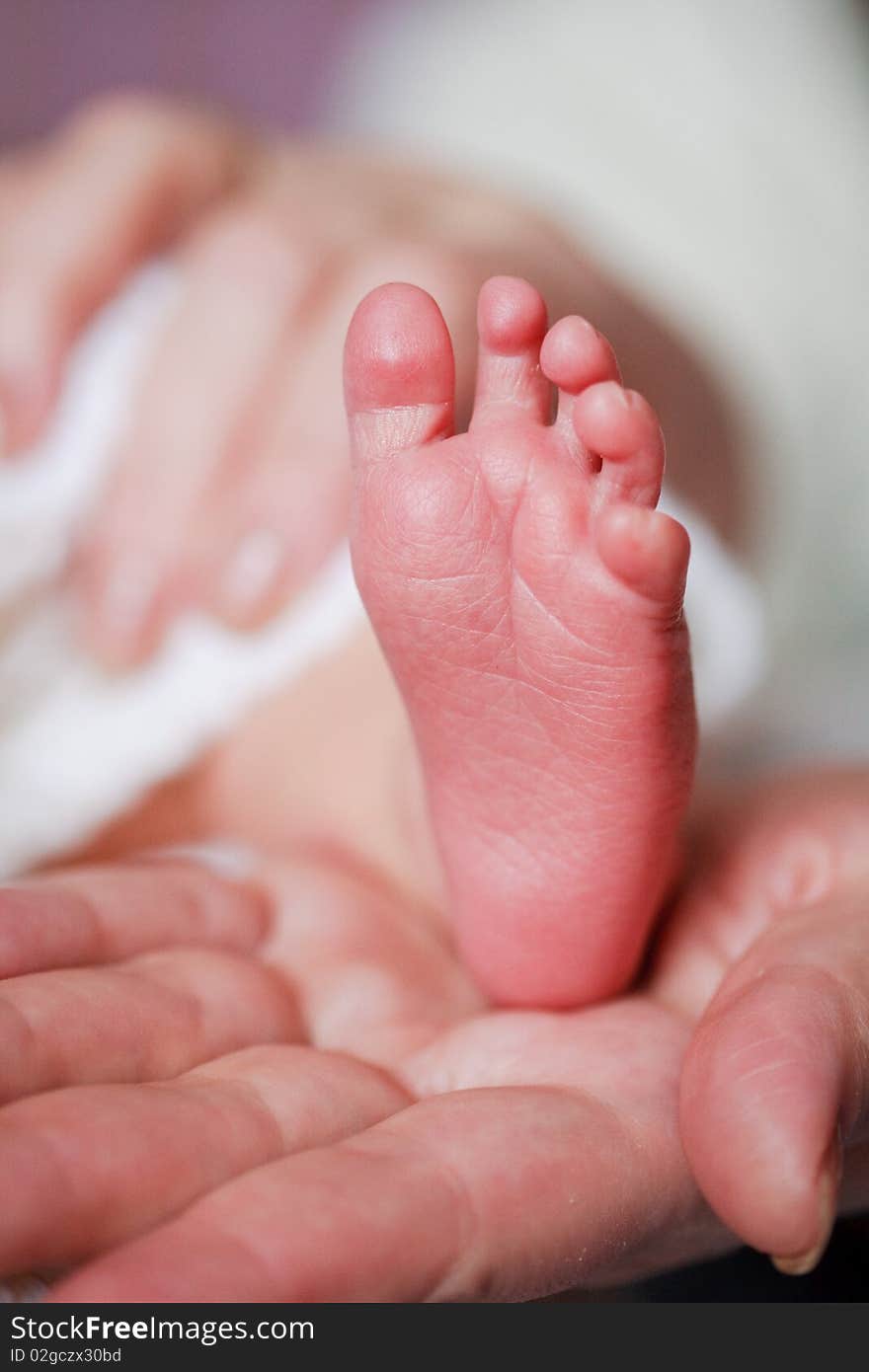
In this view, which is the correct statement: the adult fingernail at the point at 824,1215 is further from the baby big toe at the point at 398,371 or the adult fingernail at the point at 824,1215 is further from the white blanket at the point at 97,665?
the white blanket at the point at 97,665

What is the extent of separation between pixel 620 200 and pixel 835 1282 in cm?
108

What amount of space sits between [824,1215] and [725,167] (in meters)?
1.26

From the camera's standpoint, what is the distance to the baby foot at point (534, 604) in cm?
53

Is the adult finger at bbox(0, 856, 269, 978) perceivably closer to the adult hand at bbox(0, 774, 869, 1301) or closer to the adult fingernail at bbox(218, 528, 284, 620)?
the adult hand at bbox(0, 774, 869, 1301)

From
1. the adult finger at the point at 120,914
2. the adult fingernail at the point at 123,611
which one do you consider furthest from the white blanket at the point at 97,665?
the adult finger at the point at 120,914

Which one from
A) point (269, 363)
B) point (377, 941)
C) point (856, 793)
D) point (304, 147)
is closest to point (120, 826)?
point (377, 941)

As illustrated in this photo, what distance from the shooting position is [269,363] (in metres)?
0.98

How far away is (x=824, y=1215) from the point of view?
1.41ft

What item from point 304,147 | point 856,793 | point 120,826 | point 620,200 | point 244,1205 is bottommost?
point 120,826

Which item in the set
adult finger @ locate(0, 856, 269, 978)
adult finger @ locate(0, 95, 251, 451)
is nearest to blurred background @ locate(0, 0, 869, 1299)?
adult finger @ locate(0, 95, 251, 451)

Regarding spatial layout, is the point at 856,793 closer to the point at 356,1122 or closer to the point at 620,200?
the point at 356,1122

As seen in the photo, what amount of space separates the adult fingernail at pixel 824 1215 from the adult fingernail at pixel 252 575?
57 centimetres

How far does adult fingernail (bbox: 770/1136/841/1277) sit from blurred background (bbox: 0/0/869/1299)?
60 cm

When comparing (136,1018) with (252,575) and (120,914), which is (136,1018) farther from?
(252,575)
